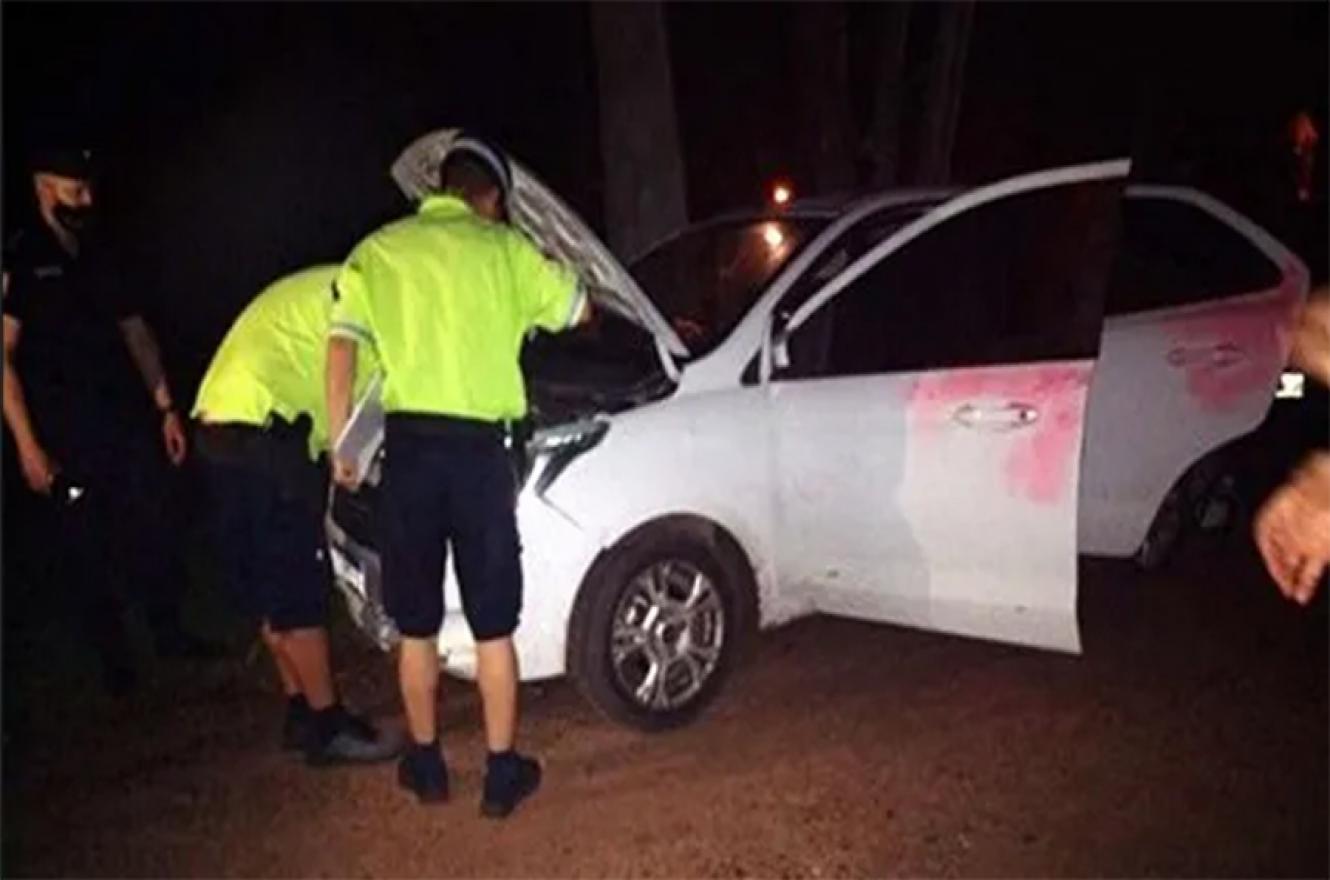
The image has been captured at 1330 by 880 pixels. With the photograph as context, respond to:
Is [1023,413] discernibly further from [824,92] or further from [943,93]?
[943,93]

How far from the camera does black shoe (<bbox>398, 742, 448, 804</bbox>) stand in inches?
213

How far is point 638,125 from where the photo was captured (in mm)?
9703

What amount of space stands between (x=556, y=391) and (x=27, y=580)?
4098mm

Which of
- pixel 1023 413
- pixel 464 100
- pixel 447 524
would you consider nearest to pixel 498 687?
pixel 447 524

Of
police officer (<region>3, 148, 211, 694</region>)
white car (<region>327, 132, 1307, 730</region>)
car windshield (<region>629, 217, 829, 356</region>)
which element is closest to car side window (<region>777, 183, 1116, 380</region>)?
white car (<region>327, 132, 1307, 730</region>)

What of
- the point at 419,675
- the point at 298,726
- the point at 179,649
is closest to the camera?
the point at 419,675

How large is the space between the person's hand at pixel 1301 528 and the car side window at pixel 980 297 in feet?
8.98

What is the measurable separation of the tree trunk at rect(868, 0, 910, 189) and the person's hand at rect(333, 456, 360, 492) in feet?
24.7

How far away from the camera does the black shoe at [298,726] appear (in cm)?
586

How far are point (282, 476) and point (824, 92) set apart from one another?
735 centimetres

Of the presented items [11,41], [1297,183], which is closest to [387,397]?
[11,41]

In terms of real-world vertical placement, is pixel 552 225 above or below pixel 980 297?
above

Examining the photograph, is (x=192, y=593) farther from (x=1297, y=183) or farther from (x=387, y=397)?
(x=1297, y=183)

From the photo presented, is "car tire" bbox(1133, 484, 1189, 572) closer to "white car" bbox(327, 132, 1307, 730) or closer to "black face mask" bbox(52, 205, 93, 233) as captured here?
"white car" bbox(327, 132, 1307, 730)
